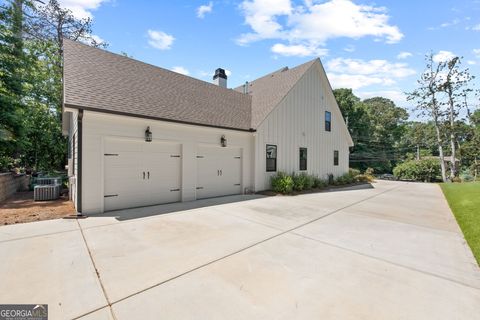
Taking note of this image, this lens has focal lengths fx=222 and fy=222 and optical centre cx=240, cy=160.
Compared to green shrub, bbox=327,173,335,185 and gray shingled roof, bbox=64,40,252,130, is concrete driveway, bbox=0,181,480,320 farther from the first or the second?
green shrub, bbox=327,173,335,185

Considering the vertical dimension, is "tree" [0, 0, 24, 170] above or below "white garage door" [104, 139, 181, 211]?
above

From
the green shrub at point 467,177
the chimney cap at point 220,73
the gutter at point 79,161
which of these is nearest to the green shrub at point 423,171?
the green shrub at point 467,177

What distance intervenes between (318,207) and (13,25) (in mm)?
17317

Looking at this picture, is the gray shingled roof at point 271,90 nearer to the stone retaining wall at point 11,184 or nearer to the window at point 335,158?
the window at point 335,158

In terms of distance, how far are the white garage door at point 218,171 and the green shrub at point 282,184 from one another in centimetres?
181

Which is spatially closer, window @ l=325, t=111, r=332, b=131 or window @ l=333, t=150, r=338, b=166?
window @ l=325, t=111, r=332, b=131

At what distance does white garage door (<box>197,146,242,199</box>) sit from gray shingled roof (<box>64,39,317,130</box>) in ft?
3.94

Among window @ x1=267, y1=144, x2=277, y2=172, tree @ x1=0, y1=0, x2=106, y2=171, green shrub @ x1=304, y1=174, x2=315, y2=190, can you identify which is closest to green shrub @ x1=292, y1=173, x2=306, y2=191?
green shrub @ x1=304, y1=174, x2=315, y2=190

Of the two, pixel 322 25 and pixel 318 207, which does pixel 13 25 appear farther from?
pixel 318 207

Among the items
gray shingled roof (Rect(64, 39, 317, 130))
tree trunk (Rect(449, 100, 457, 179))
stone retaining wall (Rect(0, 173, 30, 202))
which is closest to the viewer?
gray shingled roof (Rect(64, 39, 317, 130))

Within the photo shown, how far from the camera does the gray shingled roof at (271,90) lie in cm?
1152

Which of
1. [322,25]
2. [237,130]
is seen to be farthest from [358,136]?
[237,130]

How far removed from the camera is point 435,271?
10.9 ft

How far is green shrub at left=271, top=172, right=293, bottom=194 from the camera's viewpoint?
1070 centimetres
